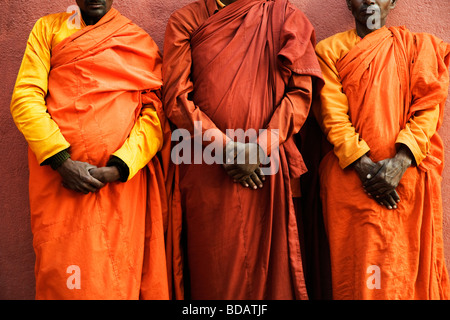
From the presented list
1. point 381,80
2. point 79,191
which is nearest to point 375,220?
point 381,80

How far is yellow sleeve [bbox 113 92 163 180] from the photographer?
267 cm

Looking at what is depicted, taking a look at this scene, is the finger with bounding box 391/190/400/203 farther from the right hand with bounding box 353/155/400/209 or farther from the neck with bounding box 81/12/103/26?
the neck with bounding box 81/12/103/26

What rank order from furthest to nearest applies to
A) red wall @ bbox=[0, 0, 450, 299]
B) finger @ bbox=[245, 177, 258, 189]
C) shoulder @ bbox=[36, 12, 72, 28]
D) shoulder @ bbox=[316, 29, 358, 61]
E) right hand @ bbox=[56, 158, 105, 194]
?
red wall @ bbox=[0, 0, 450, 299], shoulder @ bbox=[316, 29, 358, 61], shoulder @ bbox=[36, 12, 72, 28], finger @ bbox=[245, 177, 258, 189], right hand @ bbox=[56, 158, 105, 194]

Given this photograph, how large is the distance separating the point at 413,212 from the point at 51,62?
208cm

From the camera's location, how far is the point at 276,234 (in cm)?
273

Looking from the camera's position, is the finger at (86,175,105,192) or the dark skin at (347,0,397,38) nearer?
the finger at (86,175,105,192)

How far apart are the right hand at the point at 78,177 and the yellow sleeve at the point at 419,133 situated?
5.18 feet

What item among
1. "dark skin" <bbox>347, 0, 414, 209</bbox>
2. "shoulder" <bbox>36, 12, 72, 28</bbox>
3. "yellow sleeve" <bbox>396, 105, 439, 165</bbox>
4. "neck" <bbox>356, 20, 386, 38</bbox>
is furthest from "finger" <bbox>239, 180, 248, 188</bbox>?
"shoulder" <bbox>36, 12, 72, 28</bbox>

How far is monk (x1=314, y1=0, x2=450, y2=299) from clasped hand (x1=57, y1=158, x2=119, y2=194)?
1.19 metres

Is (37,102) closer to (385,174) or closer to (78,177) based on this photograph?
(78,177)

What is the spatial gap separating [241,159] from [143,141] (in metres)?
0.54

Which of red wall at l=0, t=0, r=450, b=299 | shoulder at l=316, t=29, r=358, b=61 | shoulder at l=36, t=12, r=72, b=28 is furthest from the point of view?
red wall at l=0, t=0, r=450, b=299

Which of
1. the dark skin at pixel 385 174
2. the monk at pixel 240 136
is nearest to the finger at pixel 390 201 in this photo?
the dark skin at pixel 385 174

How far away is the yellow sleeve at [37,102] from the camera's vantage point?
2609 millimetres
